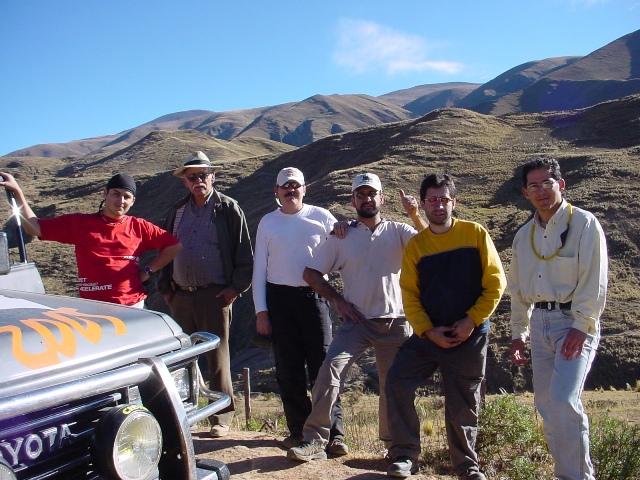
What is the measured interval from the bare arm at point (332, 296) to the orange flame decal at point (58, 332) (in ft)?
7.02

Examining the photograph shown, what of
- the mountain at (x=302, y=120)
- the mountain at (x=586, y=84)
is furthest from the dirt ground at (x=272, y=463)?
the mountain at (x=302, y=120)

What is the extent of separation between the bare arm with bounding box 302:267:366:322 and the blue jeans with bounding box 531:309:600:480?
130 centimetres

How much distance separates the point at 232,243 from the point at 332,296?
3.73 feet

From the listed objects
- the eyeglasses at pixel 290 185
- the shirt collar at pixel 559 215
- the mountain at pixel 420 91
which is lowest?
the shirt collar at pixel 559 215

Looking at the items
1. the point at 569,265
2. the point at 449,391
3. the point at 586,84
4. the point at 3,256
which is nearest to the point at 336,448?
the point at 449,391

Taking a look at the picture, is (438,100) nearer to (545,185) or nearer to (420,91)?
(420,91)

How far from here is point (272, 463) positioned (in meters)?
4.81

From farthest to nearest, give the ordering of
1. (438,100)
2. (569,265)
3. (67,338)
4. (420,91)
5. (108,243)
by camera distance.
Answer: (420,91), (438,100), (108,243), (569,265), (67,338)

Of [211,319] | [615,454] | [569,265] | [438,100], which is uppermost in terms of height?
[438,100]

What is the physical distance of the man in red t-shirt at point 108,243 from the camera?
183 inches

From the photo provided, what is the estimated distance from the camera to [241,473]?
184 inches

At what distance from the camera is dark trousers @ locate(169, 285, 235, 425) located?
5.43 m

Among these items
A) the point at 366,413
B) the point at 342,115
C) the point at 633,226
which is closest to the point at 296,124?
the point at 342,115

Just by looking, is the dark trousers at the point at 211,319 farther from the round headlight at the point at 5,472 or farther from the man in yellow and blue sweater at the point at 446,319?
the round headlight at the point at 5,472
